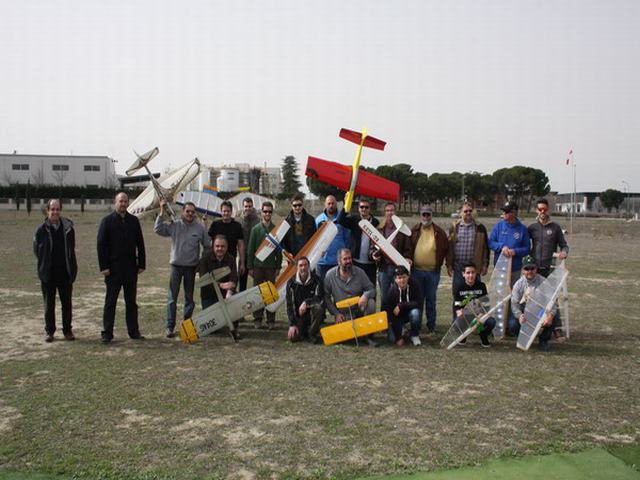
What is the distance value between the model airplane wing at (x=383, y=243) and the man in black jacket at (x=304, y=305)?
3.21 feet

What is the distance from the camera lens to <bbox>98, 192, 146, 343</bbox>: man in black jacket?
6.66m

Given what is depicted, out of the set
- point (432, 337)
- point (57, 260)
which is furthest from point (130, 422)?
point (432, 337)

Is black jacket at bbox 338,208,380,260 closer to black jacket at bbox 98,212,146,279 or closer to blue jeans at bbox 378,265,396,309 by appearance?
blue jeans at bbox 378,265,396,309

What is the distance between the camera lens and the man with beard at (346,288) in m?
6.82

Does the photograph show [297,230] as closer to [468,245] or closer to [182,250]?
[182,250]

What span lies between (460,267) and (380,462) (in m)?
4.12

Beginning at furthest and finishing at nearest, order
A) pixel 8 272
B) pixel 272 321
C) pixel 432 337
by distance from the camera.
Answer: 1. pixel 8 272
2. pixel 272 321
3. pixel 432 337

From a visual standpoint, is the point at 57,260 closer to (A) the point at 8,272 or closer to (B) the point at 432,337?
(B) the point at 432,337

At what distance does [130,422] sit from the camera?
165 inches

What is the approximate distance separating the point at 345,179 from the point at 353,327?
106 inches

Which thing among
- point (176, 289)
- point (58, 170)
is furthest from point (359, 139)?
point (58, 170)

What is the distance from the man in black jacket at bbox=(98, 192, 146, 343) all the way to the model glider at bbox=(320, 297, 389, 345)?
8.40ft

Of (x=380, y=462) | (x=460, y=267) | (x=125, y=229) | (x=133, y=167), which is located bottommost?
(x=380, y=462)

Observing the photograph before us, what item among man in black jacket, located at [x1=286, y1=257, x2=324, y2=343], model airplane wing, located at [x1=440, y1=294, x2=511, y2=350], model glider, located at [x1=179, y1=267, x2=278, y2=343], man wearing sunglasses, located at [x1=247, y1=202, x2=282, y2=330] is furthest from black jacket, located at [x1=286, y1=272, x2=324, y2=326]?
model airplane wing, located at [x1=440, y1=294, x2=511, y2=350]
